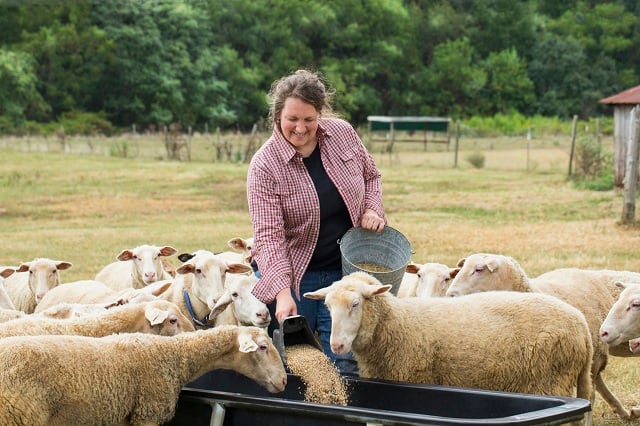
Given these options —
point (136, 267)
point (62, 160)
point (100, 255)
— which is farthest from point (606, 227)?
point (62, 160)

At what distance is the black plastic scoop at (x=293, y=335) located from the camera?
6133 millimetres

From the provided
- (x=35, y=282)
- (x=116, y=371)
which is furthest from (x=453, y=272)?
(x=35, y=282)

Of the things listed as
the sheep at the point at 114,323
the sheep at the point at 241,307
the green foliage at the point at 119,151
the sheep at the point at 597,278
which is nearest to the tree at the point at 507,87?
the green foliage at the point at 119,151

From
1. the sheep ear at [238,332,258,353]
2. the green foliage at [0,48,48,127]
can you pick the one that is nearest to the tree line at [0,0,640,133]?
the green foliage at [0,48,48,127]

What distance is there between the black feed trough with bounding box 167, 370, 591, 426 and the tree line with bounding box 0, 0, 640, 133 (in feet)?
156

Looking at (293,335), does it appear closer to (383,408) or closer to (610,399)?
(383,408)

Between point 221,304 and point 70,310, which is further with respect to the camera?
point 221,304

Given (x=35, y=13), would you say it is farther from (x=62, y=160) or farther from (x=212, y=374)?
(x=212, y=374)

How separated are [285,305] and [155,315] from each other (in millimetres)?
1004

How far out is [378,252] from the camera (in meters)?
6.68

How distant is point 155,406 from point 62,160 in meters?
30.7

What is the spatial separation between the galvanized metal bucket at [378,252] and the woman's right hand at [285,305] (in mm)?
425

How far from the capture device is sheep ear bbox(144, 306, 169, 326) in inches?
261

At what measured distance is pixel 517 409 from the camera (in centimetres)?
552
